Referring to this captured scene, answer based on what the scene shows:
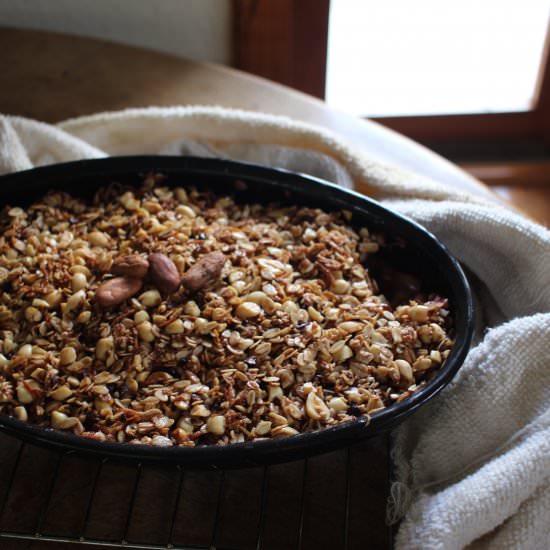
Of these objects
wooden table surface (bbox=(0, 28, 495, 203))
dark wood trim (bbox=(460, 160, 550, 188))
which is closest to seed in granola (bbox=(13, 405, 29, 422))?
wooden table surface (bbox=(0, 28, 495, 203))

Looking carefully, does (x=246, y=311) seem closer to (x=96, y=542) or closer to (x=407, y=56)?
(x=96, y=542)

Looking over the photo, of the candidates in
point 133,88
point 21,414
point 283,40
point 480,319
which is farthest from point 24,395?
point 283,40

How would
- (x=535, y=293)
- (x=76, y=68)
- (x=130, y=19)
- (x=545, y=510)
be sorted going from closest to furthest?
(x=545, y=510), (x=535, y=293), (x=76, y=68), (x=130, y=19)

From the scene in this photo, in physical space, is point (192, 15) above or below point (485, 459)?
above

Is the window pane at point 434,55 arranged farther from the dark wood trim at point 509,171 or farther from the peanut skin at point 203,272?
the peanut skin at point 203,272

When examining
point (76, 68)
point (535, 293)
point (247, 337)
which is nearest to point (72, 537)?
point (247, 337)

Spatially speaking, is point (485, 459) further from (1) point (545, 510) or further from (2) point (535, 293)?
(2) point (535, 293)

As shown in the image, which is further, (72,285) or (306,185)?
(306,185)

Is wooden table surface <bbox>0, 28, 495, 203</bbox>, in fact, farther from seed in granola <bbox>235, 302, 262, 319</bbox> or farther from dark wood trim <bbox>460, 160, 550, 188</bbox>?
dark wood trim <bbox>460, 160, 550, 188</bbox>

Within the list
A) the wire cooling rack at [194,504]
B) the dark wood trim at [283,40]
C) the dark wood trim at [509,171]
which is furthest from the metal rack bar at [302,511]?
the dark wood trim at [509,171]
